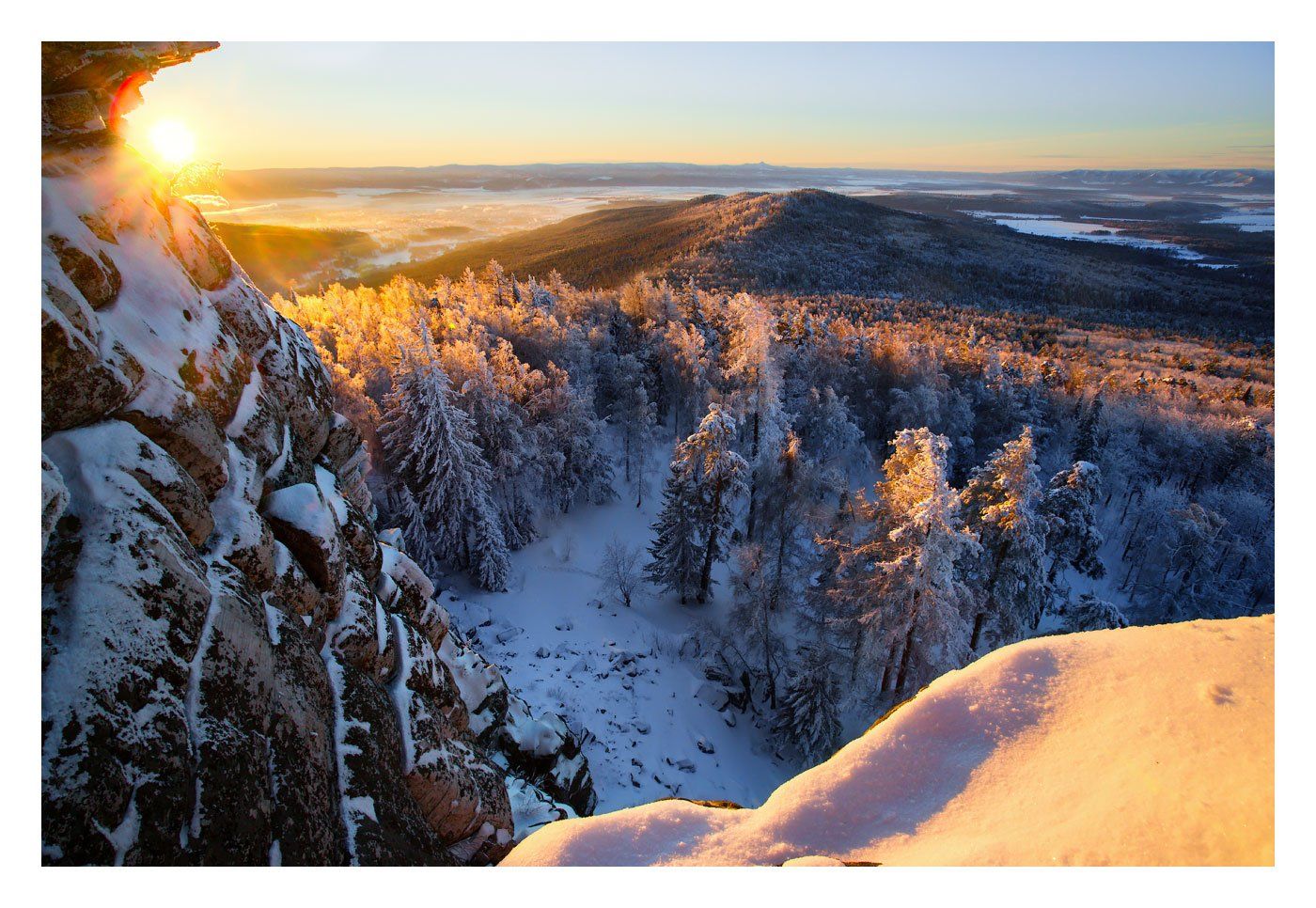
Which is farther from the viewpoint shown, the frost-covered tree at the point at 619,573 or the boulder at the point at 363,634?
the frost-covered tree at the point at 619,573

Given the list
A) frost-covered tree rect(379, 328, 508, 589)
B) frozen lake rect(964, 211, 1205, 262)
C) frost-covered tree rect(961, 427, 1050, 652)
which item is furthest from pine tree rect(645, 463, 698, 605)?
frozen lake rect(964, 211, 1205, 262)

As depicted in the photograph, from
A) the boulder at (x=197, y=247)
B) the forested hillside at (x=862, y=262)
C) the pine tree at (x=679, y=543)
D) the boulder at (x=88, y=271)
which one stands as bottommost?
the pine tree at (x=679, y=543)

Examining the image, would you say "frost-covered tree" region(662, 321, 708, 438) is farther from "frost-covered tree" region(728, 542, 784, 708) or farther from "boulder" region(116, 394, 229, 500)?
"boulder" region(116, 394, 229, 500)

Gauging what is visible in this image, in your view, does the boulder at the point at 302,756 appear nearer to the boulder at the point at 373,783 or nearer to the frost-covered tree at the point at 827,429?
the boulder at the point at 373,783

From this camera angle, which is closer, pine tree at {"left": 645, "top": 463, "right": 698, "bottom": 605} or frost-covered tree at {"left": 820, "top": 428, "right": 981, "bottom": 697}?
frost-covered tree at {"left": 820, "top": 428, "right": 981, "bottom": 697}

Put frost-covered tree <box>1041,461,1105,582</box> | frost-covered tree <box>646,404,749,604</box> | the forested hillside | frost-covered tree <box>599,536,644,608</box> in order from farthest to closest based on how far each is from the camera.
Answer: the forested hillside, frost-covered tree <box>599,536,644,608</box>, frost-covered tree <box>1041,461,1105,582</box>, frost-covered tree <box>646,404,749,604</box>

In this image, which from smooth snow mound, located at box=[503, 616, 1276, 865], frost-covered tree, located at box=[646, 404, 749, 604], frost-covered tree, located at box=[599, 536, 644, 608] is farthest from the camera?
frost-covered tree, located at box=[599, 536, 644, 608]

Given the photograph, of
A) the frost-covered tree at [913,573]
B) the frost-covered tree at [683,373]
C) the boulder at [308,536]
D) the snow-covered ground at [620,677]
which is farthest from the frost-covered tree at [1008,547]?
the boulder at [308,536]
